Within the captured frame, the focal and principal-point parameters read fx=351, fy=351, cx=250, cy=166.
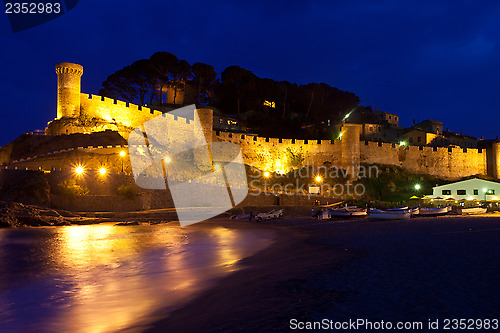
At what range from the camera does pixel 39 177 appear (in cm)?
2269

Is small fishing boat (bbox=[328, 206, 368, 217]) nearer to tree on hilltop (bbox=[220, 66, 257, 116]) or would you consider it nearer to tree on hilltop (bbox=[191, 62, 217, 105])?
tree on hilltop (bbox=[220, 66, 257, 116])

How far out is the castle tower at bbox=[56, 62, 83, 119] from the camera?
33406 millimetres

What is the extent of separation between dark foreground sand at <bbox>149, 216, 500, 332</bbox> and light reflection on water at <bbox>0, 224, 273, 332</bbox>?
0.83 m

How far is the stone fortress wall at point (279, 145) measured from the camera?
3356 cm

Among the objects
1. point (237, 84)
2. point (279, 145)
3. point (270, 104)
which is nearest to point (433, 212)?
point (279, 145)

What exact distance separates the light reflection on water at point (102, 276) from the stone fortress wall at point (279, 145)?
68.6ft

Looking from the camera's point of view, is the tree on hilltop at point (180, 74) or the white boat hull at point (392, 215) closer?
the white boat hull at point (392, 215)

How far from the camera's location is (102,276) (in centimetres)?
825

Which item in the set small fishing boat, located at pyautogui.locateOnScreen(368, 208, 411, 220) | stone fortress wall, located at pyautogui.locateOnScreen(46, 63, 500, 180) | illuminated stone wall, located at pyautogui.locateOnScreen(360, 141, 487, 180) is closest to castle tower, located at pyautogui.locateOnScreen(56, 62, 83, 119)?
stone fortress wall, located at pyautogui.locateOnScreen(46, 63, 500, 180)

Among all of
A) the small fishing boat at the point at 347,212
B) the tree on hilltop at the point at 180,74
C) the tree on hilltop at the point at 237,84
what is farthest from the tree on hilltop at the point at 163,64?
the small fishing boat at the point at 347,212

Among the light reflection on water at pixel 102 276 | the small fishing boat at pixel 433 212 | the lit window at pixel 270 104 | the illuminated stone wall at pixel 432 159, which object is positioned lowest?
the light reflection on water at pixel 102 276

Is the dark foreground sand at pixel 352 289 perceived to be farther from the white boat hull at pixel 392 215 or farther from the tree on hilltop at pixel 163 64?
the tree on hilltop at pixel 163 64

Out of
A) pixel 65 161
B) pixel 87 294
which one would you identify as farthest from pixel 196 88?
pixel 87 294

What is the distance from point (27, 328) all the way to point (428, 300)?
18.3 ft
